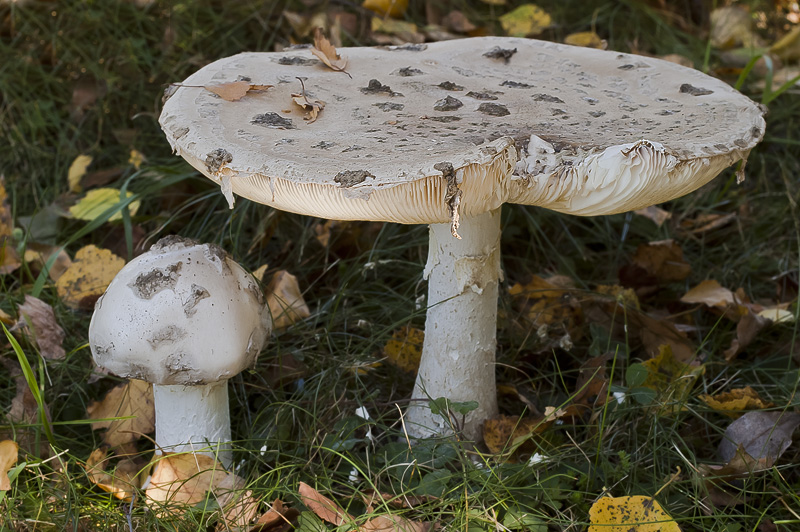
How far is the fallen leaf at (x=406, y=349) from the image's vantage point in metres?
2.67

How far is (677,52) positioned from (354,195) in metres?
3.21

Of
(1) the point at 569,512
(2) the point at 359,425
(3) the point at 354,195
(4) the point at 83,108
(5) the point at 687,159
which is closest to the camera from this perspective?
(3) the point at 354,195

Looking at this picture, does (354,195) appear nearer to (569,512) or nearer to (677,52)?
(569,512)

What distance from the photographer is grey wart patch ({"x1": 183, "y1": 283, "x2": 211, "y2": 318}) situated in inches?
77.3

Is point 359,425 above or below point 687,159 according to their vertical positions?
below

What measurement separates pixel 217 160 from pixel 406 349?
1.21 metres

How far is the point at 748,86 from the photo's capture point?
394cm

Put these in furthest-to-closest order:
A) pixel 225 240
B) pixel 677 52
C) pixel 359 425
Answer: pixel 677 52 < pixel 225 240 < pixel 359 425

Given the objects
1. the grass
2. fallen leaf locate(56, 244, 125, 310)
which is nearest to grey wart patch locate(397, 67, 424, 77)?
the grass

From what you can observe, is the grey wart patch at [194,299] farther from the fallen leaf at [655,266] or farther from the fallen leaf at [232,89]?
the fallen leaf at [655,266]

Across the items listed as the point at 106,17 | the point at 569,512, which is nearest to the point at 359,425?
the point at 569,512

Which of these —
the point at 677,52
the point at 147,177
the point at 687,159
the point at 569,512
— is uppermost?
the point at 687,159

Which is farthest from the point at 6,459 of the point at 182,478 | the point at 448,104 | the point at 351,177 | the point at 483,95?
the point at 483,95

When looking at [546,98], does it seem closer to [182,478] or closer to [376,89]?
[376,89]
